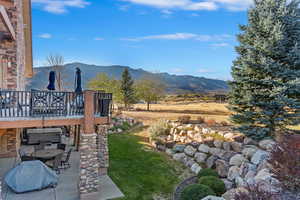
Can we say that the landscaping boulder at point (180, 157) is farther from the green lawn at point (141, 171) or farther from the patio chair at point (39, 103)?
the patio chair at point (39, 103)

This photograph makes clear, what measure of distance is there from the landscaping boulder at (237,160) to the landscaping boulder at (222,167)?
301 mm

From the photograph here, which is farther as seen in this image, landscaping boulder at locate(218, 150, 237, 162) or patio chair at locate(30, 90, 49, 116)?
landscaping boulder at locate(218, 150, 237, 162)

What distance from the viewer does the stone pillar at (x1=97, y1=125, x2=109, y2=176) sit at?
9.96 meters

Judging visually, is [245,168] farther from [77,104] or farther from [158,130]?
[158,130]

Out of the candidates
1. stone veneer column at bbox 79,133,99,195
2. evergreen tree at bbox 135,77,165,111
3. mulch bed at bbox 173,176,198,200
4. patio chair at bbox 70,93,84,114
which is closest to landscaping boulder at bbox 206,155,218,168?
mulch bed at bbox 173,176,198,200

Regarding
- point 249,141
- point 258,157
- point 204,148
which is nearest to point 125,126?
point 204,148

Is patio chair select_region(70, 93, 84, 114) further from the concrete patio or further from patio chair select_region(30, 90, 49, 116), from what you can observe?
the concrete patio

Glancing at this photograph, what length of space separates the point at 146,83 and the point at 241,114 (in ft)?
76.8

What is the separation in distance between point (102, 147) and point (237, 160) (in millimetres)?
6481

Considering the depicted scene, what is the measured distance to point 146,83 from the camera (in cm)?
3472

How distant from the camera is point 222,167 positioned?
34.3 feet

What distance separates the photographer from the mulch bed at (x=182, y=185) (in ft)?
29.9

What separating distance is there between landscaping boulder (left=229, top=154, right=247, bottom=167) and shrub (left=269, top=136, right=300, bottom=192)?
401 centimetres

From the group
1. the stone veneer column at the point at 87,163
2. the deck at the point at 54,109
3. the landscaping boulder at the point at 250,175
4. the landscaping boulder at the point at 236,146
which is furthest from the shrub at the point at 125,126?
the landscaping boulder at the point at 250,175
